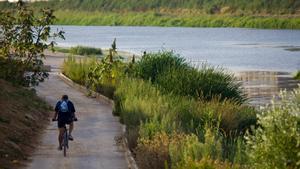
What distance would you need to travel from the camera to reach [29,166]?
16.8m

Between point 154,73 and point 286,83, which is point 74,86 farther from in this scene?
point 286,83

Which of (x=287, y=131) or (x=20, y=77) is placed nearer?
(x=287, y=131)

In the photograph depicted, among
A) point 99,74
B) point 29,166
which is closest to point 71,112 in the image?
point 29,166

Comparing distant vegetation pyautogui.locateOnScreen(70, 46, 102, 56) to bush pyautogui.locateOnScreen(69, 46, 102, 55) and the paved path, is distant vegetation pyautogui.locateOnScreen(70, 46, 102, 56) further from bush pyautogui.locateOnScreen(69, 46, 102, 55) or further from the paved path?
the paved path

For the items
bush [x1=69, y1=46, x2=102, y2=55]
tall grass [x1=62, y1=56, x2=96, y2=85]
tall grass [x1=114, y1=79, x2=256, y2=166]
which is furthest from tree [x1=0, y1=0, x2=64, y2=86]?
bush [x1=69, y1=46, x2=102, y2=55]

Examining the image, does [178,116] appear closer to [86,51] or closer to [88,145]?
[88,145]

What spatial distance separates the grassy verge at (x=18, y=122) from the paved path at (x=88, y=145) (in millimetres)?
343

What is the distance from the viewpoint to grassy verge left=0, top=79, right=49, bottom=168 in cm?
1775

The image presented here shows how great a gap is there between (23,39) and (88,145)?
1176 centimetres

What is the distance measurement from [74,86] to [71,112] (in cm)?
1805

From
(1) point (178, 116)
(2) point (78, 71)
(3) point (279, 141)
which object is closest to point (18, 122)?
(1) point (178, 116)

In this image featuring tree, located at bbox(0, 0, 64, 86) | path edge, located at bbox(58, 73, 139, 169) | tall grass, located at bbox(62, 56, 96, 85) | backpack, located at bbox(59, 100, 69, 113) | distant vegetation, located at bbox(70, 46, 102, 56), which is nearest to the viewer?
path edge, located at bbox(58, 73, 139, 169)

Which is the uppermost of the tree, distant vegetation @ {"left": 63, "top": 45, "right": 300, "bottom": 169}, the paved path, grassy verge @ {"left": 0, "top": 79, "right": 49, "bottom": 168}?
the tree

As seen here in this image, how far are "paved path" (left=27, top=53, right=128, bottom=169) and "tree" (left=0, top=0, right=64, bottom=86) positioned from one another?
5.84ft
